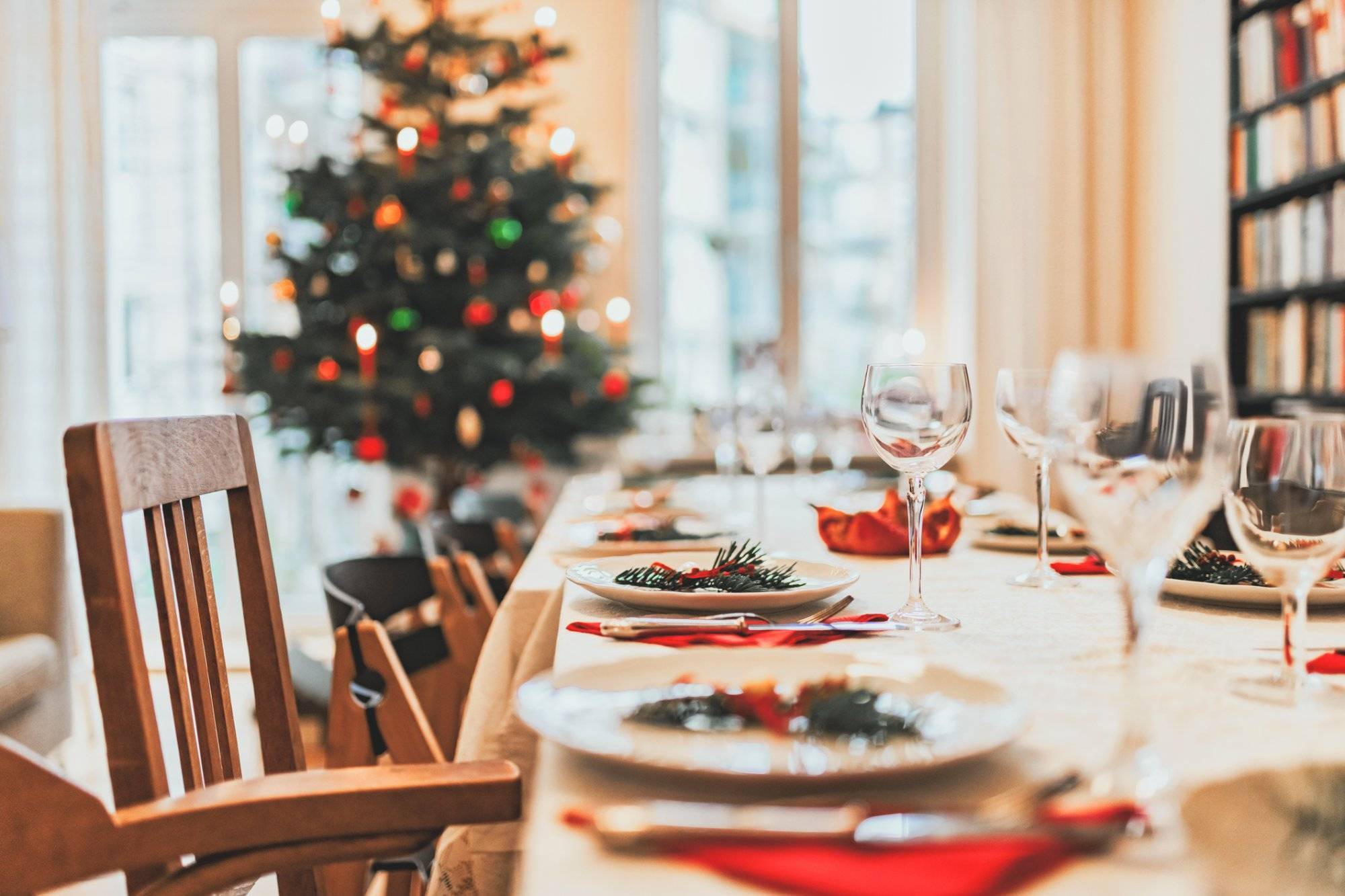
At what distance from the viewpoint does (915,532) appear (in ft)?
3.13

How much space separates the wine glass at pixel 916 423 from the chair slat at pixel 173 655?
0.57 metres

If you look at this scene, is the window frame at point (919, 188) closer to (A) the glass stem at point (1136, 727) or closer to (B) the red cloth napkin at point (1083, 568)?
(B) the red cloth napkin at point (1083, 568)

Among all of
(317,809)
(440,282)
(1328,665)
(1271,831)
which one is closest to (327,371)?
(440,282)

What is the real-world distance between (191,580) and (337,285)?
9.36ft

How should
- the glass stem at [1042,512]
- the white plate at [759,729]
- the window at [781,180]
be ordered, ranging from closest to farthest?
1. the white plate at [759,729]
2. the glass stem at [1042,512]
3. the window at [781,180]

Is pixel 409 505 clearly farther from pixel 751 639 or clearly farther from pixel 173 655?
pixel 751 639

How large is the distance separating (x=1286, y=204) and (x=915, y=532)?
3058mm

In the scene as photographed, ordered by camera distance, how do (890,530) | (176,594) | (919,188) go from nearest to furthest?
1. (176,594)
2. (890,530)
3. (919,188)

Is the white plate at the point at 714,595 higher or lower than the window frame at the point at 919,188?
lower

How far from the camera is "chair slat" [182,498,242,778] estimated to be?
105 cm

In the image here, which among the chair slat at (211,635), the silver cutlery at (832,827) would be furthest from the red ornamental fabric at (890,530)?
the silver cutlery at (832,827)

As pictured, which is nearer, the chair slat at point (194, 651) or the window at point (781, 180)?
the chair slat at point (194, 651)

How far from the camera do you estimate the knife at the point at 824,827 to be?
45 cm

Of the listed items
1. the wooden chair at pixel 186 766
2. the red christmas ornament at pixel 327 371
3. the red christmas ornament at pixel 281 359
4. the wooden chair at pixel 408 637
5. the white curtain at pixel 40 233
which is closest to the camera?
the wooden chair at pixel 186 766
